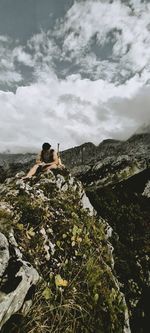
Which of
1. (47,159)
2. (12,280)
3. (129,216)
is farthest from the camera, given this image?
(129,216)

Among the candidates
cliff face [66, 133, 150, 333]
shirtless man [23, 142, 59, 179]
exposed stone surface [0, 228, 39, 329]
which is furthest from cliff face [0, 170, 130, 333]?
shirtless man [23, 142, 59, 179]

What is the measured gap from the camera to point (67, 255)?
624cm

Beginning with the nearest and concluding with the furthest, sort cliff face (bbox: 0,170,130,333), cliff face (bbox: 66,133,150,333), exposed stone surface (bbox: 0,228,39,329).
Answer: exposed stone surface (bbox: 0,228,39,329) → cliff face (bbox: 0,170,130,333) → cliff face (bbox: 66,133,150,333)

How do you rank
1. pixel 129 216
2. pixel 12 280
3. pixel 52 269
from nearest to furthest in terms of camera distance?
pixel 12 280 < pixel 52 269 < pixel 129 216

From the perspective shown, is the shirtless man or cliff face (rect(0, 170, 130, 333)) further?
the shirtless man

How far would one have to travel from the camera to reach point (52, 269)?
5.75m

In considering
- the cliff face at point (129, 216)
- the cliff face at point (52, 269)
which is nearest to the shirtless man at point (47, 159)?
the cliff face at point (129, 216)

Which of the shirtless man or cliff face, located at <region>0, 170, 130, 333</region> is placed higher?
the shirtless man

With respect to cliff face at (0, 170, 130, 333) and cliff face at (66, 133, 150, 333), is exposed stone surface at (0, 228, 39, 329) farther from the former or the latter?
cliff face at (66, 133, 150, 333)

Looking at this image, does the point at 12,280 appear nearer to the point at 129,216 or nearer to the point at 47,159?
the point at 47,159

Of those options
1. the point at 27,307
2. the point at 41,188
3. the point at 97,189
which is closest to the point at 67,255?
the point at 27,307

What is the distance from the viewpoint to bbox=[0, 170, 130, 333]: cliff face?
466 centimetres

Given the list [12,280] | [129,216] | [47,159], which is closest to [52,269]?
[12,280]

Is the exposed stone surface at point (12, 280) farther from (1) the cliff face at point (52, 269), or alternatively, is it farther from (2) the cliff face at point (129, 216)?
(2) the cliff face at point (129, 216)
